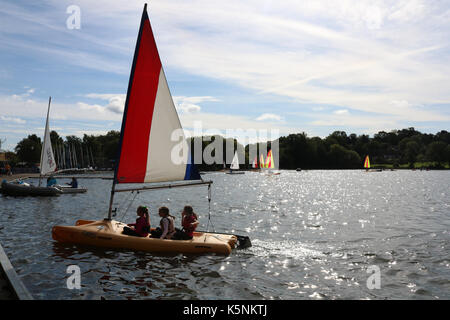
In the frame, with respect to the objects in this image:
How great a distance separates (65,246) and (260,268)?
8.44 m

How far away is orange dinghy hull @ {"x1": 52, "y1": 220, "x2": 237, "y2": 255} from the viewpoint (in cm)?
1488

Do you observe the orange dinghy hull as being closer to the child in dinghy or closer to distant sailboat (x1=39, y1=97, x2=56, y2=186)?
the child in dinghy

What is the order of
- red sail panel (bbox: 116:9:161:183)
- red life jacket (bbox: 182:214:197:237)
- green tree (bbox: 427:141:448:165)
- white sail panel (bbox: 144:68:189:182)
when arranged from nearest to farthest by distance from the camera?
red sail panel (bbox: 116:9:161:183), red life jacket (bbox: 182:214:197:237), white sail panel (bbox: 144:68:189:182), green tree (bbox: 427:141:448:165)

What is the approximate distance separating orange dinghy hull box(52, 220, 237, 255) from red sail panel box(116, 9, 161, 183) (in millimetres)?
2273

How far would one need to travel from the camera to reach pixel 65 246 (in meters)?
16.0

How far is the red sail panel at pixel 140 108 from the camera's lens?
15055 mm

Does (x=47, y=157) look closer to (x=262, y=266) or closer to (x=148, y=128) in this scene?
(x=148, y=128)

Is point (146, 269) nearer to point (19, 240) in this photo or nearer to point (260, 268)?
point (260, 268)

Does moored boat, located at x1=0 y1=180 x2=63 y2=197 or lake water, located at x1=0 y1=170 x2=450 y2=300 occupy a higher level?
moored boat, located at x1=0 y1=180 x2=63 y2=197

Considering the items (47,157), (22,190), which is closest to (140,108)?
(47,157)

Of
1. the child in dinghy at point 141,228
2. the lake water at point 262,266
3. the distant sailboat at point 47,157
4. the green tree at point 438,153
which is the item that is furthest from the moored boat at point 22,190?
the green tree at point 438,153

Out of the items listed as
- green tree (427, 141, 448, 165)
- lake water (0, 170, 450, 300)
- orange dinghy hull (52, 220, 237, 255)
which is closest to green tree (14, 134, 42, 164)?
lake water (0, 170, 450, 300)

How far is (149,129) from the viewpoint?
51.5 ft

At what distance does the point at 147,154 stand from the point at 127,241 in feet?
11.8
